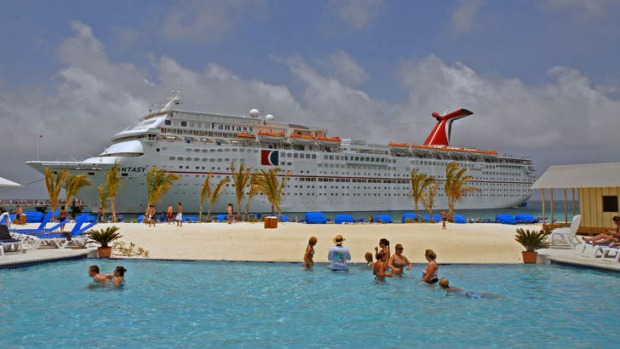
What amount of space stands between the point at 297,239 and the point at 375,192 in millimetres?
36075

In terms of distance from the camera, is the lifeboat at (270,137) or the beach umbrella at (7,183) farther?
the lifeboat at (270,137)

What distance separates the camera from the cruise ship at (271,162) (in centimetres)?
3625

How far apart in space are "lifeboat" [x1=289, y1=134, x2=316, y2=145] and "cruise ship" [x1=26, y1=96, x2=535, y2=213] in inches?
3.9

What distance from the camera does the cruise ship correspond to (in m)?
36.2

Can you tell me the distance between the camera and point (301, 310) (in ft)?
21.6

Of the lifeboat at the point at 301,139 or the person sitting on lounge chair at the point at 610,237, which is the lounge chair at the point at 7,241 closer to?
the person sitting on lounge chair at the point at 610,237

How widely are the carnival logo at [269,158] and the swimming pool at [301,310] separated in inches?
1286

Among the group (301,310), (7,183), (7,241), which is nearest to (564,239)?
(301,310)

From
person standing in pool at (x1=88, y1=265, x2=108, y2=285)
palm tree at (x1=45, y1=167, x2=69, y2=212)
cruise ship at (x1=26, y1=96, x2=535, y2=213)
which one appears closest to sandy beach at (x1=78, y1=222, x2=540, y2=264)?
person standing in pool at (x1=88, y1=265, x2=108, y2=285)

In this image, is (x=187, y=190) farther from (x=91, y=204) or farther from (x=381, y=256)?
(x=381, y=256)

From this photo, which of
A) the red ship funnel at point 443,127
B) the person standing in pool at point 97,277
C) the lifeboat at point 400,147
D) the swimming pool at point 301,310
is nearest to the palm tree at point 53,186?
the swimming pool at point 301,310

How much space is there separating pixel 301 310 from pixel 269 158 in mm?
36185

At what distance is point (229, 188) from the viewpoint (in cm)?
3922

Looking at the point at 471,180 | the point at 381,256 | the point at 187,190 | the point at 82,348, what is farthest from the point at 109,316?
the point at 471,180
